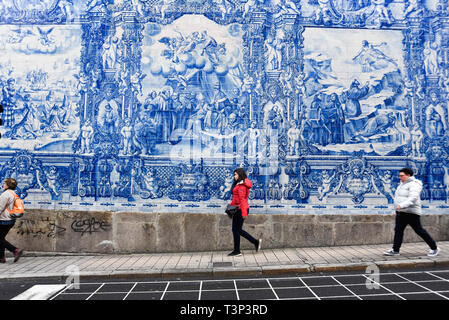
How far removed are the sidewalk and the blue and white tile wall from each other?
3.56 ft

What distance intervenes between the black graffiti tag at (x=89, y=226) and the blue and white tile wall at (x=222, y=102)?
0.34 metres

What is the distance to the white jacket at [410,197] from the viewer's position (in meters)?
6.69

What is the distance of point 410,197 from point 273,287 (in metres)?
3.21

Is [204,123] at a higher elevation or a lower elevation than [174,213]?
higher

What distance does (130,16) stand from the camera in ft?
29.0

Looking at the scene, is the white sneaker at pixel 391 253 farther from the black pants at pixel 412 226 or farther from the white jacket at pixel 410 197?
the white jacket at pixel 410 197

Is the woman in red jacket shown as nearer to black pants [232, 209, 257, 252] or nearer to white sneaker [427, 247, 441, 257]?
black pants [232, 209, 257, 252]

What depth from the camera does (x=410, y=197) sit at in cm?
671

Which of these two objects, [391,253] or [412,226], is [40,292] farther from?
[412,226]

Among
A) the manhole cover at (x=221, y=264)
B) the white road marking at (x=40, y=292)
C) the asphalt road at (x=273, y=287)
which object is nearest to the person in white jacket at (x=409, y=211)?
the asphalt road at (x=273, y=287)

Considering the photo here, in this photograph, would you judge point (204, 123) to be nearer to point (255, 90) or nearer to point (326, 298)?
point (255, 90)

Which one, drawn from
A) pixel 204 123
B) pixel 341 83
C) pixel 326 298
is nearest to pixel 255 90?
pixel 204 123

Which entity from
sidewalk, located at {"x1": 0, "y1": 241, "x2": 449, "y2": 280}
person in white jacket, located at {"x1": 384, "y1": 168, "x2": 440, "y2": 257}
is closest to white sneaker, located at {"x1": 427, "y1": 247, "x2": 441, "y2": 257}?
person in white jacket, located at {"x1": 384, "y1": 168, "x2": 440, "y2": 257}
